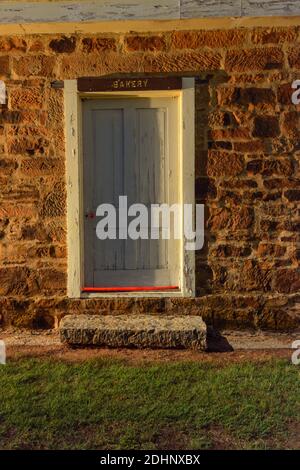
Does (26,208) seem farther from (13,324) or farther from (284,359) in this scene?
(284,359)

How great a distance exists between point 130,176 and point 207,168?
77cm

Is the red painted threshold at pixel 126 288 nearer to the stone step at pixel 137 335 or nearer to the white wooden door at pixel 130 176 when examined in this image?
the white wooden door at pixel 130 176

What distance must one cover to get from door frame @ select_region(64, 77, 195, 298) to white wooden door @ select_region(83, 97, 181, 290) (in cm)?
11

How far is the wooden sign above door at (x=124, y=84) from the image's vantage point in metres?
4.98

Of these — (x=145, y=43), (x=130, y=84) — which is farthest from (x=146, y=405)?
(x=145, y=43)

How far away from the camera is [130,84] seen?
5000 mm

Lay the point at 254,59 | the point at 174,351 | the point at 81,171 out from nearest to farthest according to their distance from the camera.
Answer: the point at 174,351 < the point at 254,59 < the point at 81,171

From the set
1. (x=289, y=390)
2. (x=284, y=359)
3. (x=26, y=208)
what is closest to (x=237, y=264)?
(x=284, y=359)

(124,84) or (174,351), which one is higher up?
(124,84)

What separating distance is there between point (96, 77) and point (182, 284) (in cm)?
215

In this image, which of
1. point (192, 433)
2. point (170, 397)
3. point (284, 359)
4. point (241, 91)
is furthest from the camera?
point (241, 91)

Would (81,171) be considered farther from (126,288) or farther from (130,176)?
(126,288)

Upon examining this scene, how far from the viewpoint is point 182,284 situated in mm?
5172

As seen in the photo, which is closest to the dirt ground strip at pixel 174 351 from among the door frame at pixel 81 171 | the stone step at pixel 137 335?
the stone step at pixel 137 335
